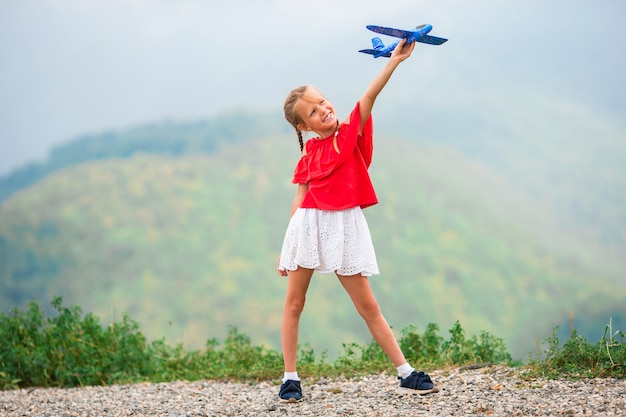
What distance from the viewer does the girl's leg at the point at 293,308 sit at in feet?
14.5

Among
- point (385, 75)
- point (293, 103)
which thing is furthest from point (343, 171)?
point (385, 75)

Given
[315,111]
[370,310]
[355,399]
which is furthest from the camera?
[355,399]

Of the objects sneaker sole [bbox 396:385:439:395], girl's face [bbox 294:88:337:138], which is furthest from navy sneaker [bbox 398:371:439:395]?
girl's face [bbox 294:88:337:138]

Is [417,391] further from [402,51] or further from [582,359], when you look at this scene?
[402,51]

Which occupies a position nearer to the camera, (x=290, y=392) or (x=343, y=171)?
(x=343, y=171)

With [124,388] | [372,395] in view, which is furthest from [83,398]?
[372,395]

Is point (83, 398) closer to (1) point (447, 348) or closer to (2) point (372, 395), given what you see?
(2) point (372, 395)

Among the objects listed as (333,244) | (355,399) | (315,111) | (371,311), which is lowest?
(355,399)

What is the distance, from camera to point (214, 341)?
6.69 meters

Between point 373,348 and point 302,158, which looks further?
point 373,348

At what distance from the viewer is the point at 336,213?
4.36 meters

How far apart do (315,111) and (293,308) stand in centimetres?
116

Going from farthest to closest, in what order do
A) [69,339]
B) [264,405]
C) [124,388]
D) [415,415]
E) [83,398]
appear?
[69,339], [124,388], [83,398], [264,405], [415,415]

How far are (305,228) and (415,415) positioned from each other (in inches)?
46.4
